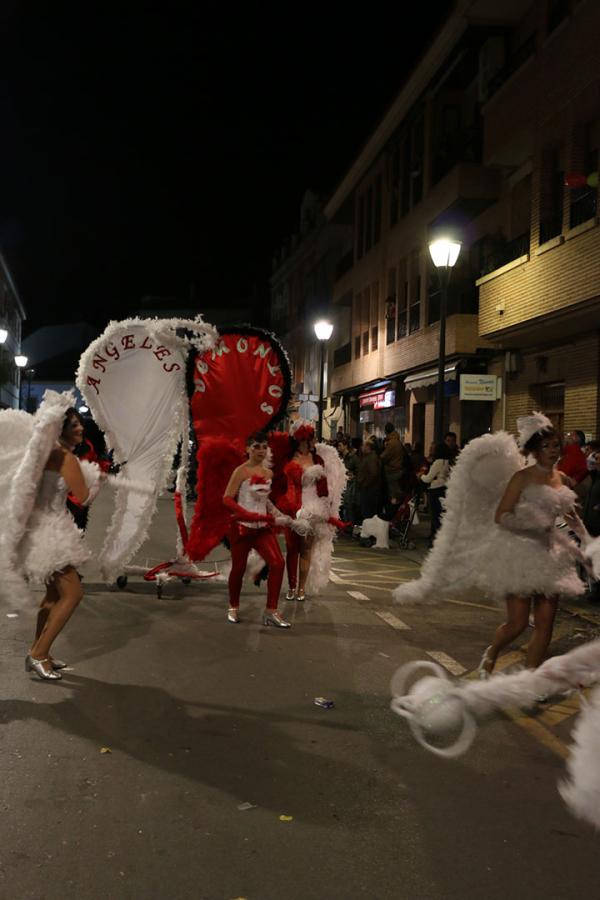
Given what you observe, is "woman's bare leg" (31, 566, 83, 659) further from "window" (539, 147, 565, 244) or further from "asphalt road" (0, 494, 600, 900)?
"window" (539, 147, 565, 244)

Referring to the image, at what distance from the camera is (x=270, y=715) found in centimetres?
542

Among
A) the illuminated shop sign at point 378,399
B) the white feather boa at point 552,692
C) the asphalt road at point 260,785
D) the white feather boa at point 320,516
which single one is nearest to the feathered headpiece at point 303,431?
the white feather boa at point 320,516

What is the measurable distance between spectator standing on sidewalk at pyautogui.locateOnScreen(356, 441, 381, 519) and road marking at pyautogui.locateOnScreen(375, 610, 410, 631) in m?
6.39

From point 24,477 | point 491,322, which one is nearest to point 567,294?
point 491,322

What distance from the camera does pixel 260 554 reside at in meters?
8.21

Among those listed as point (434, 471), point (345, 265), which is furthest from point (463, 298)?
point (345, 265)

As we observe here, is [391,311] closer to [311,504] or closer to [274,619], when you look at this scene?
[311,504]

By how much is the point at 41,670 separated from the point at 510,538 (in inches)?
132

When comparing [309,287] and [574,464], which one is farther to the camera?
[309,287]

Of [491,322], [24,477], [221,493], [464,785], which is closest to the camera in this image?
[464,785]

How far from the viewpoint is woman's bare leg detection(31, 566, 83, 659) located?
599 cm

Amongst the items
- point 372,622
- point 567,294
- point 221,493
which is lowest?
point 372,622

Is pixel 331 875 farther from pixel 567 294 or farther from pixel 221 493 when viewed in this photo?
pixel 567 294

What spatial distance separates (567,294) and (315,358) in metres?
31.1
